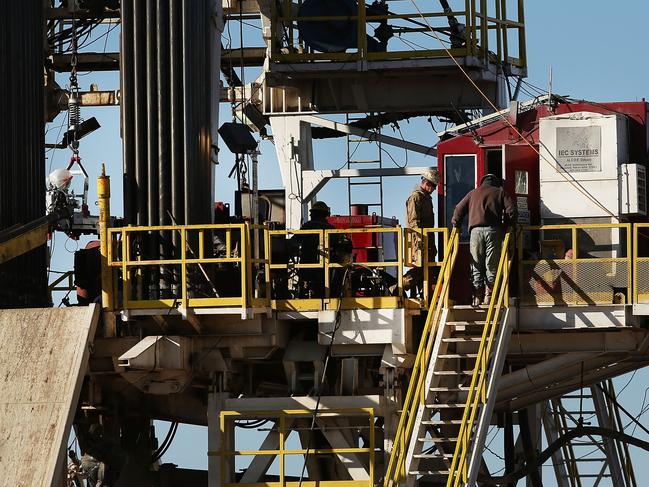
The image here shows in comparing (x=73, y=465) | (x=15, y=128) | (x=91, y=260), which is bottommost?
(x=73, y=465)

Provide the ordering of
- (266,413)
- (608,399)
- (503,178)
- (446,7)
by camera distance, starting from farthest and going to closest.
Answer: (608,399)
(446,7)
(503,178)
(266,413)

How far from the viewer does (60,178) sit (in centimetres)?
3412

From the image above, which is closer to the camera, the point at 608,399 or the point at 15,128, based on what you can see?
the point at 15,128

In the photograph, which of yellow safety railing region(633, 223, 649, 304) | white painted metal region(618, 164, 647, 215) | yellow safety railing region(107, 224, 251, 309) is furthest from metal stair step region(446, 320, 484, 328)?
white painted metal region(618, 164, 647, 215)

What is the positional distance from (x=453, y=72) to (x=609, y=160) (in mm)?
5310

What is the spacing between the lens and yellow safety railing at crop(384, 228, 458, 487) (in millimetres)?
27266

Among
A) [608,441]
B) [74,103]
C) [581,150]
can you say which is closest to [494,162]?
[581,150]

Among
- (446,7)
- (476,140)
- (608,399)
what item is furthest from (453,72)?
(608,399)

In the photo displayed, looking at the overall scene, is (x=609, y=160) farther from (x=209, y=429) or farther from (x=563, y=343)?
(x=209, y=429)

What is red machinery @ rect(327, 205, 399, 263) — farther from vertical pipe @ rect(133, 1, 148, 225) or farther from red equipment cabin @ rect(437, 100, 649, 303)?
vertical pipe @ rect(133, 1, 148, 225)

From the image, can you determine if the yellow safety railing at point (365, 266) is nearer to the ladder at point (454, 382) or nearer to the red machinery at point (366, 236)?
the ladder at point (454, 382)

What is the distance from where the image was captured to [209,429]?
95.7 ft

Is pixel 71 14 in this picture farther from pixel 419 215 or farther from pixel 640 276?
pixel 640 276

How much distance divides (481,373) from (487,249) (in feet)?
7.02
